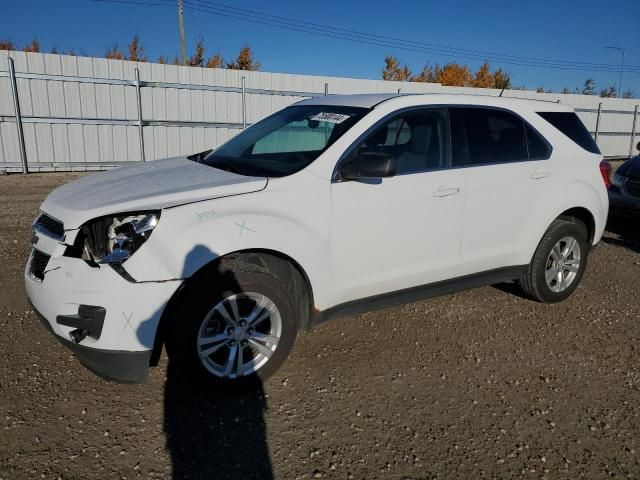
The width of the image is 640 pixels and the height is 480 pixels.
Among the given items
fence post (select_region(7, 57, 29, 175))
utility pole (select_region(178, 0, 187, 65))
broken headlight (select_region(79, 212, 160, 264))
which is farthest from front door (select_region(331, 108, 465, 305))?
utility pole (select_region(178, 0, 187, 65))

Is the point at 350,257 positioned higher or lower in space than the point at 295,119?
lower

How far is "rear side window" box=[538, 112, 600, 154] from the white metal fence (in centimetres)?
961

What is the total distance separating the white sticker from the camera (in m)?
3.72

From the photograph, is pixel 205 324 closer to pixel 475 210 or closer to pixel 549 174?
pixel 475 210

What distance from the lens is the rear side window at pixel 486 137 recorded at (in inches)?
157

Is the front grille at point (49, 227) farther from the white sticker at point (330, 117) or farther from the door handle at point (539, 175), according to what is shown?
the door handle at point (539, 175)

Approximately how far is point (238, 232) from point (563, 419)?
7.09ft

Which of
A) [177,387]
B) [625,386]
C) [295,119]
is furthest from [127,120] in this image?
[625,386]

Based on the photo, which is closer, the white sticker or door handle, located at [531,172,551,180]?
the white sticker

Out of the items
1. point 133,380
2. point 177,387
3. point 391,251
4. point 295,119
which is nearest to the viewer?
point 133,380

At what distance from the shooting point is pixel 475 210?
3967mm

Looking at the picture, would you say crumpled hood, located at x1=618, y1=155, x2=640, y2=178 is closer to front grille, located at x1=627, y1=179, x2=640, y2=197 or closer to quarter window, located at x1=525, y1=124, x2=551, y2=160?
front grille, located at x1=627, y1=179, x2=640, y2=197

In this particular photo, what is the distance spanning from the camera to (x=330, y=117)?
3848 mm

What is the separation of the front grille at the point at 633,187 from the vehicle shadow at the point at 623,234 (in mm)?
372
